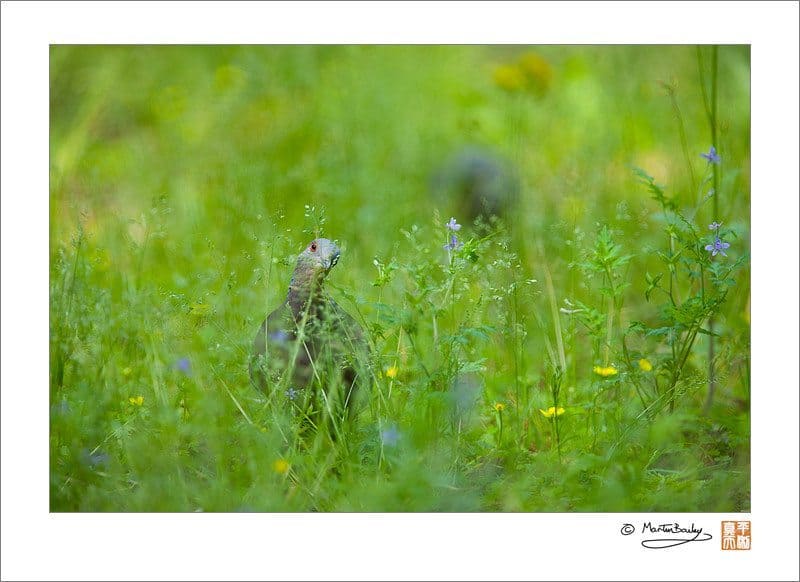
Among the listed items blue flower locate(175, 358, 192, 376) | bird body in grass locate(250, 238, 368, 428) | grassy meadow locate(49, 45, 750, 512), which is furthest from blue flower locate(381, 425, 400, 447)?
blue flower locate(175, 358, 192, 376)

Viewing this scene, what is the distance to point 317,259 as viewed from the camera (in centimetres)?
284

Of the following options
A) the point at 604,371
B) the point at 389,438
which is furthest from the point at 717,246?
the point at 389,438

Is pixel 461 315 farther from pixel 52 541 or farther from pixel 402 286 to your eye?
pixel 52 541

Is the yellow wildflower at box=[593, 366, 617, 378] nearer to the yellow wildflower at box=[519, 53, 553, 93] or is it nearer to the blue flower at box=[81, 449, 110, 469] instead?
the blue flower at box=[81, 449, 110, 469]

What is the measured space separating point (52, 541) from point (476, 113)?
11.1 ft

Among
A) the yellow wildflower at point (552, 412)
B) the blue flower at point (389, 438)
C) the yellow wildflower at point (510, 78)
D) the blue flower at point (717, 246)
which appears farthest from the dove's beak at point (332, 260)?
the yellow wildflower at point (510, 78)

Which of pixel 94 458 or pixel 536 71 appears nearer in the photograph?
pixel 94 458

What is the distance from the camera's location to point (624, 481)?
2.75 m

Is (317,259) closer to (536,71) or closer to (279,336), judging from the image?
(279,336)

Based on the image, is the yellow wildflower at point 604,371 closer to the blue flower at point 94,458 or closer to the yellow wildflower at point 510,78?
the blue flower at point 94,458
